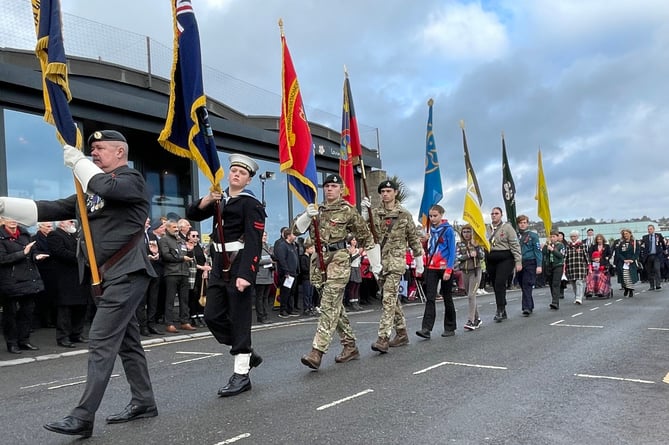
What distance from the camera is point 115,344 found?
4055 millimetres

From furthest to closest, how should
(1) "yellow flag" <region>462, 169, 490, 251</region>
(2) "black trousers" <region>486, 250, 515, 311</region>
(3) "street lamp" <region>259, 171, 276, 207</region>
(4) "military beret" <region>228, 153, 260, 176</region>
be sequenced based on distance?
(3) "street lamp" <region>259, 171, 276, 207</region>, (2) "black trousers" <region>486, 250, 515, 311</region>, (1) "yellow flag" <region>462, 169, 490, 251</region>, (4) "military beret" <region>228, 153, 260, 176</region>

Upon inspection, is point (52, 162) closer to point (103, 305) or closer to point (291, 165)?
point (291, 165)

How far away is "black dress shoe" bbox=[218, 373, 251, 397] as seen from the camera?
4.97 metres

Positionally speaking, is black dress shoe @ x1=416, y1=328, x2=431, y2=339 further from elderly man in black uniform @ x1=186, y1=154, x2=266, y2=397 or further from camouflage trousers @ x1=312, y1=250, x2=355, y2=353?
elderly man in black uniform @ x1=186, y1=154, x2=266, y2=397

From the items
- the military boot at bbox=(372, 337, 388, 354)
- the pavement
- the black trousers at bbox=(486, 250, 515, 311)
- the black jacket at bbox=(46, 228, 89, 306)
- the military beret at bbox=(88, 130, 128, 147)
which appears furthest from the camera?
the black trousers at bbox=(486, 250, 515, 311)

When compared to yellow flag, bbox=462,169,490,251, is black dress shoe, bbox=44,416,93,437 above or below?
below

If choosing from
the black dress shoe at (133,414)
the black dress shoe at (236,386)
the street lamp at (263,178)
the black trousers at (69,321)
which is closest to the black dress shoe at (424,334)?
the black dress shoe at (236,386)

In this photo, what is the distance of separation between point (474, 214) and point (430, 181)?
105cm

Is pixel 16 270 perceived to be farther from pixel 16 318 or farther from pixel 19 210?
pixel 19 210

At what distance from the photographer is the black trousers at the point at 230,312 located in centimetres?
506

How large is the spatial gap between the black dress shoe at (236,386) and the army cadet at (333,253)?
1105 millimetres

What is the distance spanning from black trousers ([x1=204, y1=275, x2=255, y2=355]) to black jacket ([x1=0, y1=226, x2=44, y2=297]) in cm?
466

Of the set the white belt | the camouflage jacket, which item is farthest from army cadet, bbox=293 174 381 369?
the white belt

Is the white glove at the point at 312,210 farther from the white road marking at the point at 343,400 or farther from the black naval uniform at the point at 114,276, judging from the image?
the black naval uniform at the point at 114,276
